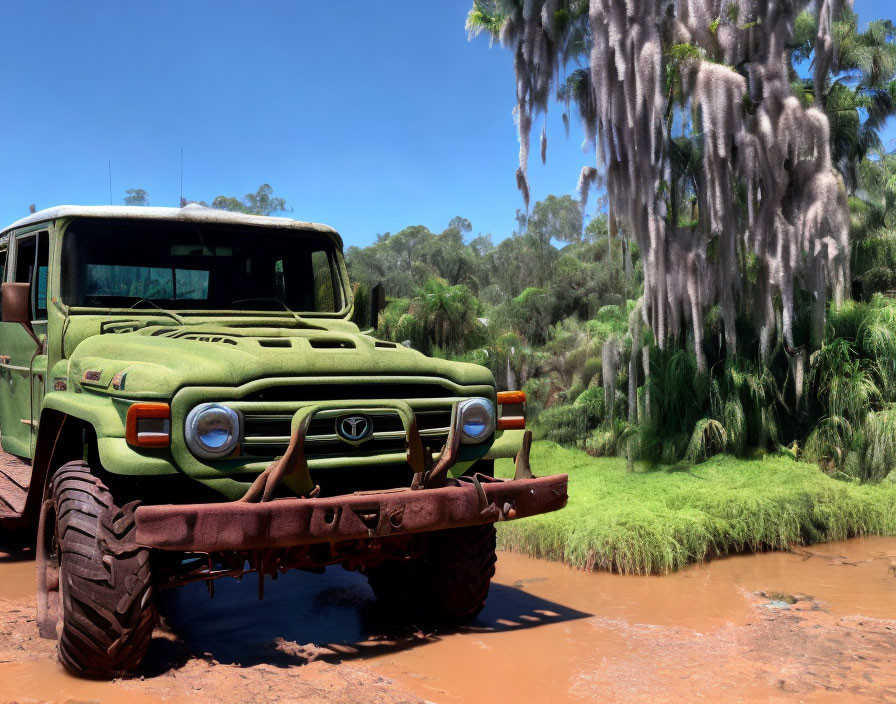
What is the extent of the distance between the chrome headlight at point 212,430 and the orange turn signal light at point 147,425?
0.10 metres

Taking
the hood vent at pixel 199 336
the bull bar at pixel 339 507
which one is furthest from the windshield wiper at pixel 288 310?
the bull bar at pixel 339 507

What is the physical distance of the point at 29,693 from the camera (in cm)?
364

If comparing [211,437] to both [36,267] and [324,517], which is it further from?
[36,267]

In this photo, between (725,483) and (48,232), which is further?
(725,483)

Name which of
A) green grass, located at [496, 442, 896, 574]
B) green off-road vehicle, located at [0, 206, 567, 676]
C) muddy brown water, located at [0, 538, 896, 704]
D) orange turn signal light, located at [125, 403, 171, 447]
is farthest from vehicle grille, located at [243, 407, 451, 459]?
green grass, located at [496, 442, 896, 574]

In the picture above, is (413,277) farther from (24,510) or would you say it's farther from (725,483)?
(24,510)

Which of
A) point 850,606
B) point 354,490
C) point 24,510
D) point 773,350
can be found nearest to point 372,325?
point 354,490

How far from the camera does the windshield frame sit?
16.4ft

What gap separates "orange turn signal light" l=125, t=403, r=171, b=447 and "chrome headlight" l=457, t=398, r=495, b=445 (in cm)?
143

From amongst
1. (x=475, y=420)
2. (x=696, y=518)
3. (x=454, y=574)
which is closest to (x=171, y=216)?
(x=475, y=420)

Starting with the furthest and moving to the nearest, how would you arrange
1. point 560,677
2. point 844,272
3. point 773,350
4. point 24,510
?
1. point 844,272
2. point 773,350
3. point 24,510
4. point 560,677

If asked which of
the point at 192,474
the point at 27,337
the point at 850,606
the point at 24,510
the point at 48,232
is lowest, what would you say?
the point at 850,606

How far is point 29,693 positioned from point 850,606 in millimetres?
4494

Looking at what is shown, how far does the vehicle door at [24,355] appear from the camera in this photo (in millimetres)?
5195
